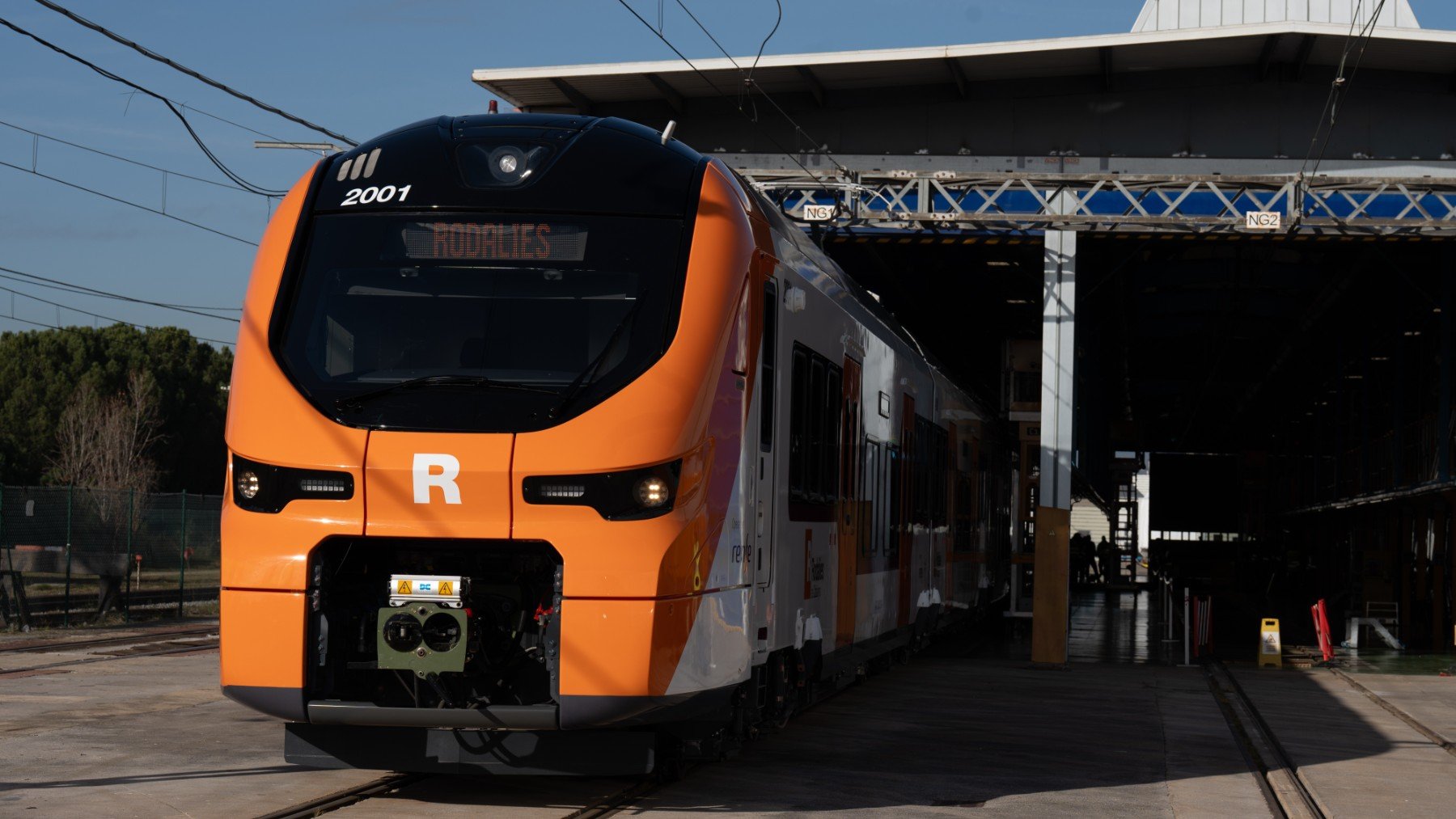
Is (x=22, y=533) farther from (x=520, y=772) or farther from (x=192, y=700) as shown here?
(x=520, y=772)

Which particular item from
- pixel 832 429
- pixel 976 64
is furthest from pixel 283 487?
pixel 976 64

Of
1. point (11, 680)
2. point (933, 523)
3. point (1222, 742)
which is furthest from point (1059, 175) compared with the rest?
point (11, 680)

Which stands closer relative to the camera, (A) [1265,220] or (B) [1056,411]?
(A) [1265,220]

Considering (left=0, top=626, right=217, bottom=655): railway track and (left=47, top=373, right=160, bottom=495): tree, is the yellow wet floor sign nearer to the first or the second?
(left=0, top=626, right=217, bottom=655): railway track

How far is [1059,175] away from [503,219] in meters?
13.9

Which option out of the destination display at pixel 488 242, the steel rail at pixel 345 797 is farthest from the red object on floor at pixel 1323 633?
the destination display at pixel 488 242

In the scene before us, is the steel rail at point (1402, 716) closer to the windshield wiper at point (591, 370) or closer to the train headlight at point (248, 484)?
the windshield wiper at point (591, 370)

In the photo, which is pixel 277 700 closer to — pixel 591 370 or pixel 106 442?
pixel 591 370

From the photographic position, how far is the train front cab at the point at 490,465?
815cm

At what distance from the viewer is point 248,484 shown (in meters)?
8.38

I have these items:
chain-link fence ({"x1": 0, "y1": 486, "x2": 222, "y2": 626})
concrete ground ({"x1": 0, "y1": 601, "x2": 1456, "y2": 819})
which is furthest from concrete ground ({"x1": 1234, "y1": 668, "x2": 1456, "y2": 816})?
chain-link fence ({"x1": 0, "y1": 486, "x2": 222, "y2": 626})

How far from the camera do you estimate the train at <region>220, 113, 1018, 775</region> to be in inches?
321

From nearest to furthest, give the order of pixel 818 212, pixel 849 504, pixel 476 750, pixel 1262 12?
pixel 476 750 < pixel 849 504 < pixel 818 212 < pixel 1262 12

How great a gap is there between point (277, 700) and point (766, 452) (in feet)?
10.2
